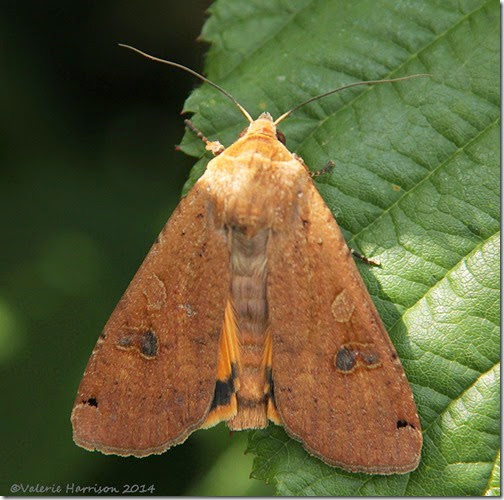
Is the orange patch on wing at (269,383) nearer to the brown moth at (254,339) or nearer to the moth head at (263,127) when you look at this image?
the brown moth at (254,339)

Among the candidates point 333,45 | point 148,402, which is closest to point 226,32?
point 333,45

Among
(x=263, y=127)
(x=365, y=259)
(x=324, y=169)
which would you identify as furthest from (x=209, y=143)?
(x=365, y=259)

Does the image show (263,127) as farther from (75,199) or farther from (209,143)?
(75,199)

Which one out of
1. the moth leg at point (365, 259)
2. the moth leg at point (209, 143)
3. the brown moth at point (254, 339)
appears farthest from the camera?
the moth leg at point (209, 143)

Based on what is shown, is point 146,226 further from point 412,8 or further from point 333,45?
point 412,8

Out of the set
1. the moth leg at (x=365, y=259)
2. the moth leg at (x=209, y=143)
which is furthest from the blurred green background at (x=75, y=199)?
the moth leg at (x=365, y=259)
